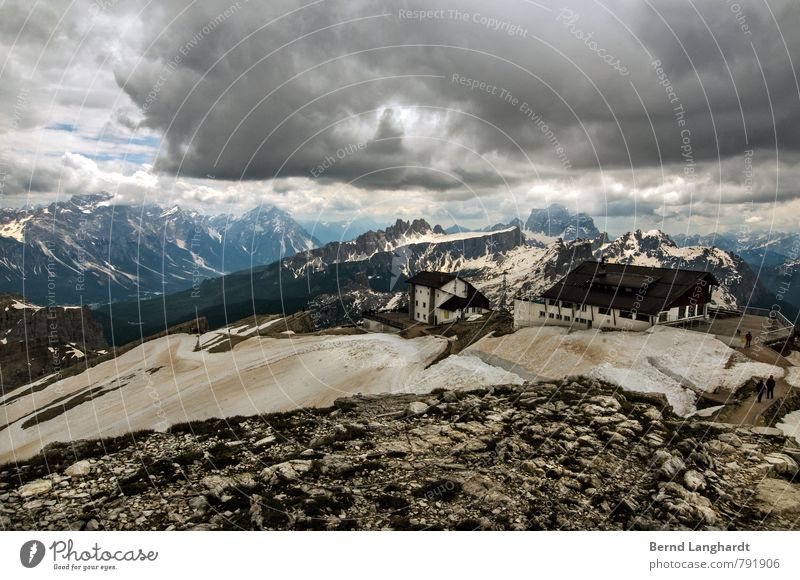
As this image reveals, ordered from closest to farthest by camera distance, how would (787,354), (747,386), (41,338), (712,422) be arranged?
1. (712,422)
2. (747,386)
3. (787,354)
4. (41,338)

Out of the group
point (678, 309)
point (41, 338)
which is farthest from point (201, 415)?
point (41, 338)

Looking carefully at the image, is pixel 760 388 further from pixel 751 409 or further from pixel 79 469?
pixel 79 469

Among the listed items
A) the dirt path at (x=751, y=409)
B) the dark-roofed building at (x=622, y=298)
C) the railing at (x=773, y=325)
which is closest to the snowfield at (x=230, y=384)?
the dirt path at (x=751, y=409)

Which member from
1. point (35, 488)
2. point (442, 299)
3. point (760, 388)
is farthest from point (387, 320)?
point (35, 488)

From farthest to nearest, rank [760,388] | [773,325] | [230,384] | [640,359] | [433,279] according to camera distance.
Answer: [433,279], [773,325], [230,384], [640,359], [760,388]

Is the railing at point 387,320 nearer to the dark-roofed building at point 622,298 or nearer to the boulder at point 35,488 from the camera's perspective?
the dark-roofed building at point 622,298

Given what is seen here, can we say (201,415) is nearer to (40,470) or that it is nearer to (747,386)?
(40,470)

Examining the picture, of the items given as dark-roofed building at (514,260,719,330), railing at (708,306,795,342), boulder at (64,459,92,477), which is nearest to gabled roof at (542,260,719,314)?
dark-roofed building at (514,260,719,330)
